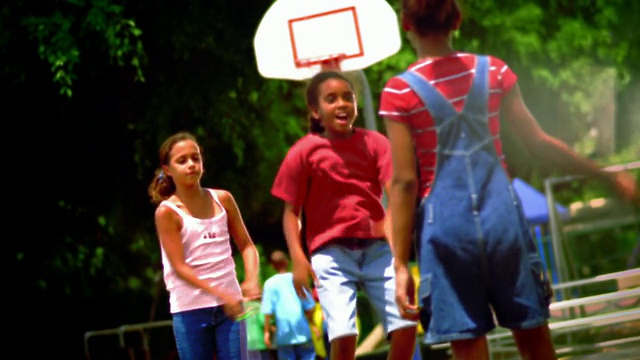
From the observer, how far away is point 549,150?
4777 millimetres

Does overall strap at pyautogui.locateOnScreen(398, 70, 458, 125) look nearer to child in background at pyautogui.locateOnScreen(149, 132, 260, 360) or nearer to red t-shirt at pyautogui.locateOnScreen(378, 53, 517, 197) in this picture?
red t-shirt at pyautogui.locateOnScreen(378, 53, 517, 197)

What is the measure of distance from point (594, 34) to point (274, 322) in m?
5.88

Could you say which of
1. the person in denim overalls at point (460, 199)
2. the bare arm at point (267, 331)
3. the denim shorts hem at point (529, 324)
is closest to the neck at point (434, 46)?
the person in denim overalls at point (460, 199)

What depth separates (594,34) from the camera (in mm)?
15938

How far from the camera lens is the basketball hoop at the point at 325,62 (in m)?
11.2

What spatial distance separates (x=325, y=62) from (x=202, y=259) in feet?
15.4

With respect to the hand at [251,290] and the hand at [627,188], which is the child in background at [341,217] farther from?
the hand at [627,188]

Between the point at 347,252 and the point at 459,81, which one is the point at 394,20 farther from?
the point at 459,81

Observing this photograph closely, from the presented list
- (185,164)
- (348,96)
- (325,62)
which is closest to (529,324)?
(348,96)

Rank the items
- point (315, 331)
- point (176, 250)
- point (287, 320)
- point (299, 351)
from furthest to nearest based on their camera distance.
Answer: point (299, 351)
point (287, 320)
point (315, 331)
point (176, 250)

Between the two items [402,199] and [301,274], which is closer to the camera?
[402,199]

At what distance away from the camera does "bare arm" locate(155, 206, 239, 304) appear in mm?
6734

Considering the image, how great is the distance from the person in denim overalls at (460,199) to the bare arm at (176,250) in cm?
212

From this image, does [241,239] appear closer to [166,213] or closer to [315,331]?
[166,213]
